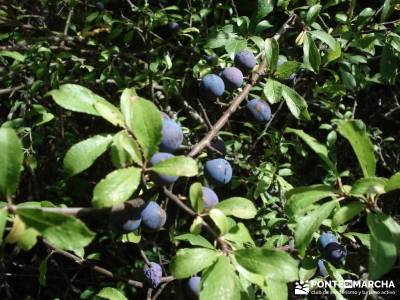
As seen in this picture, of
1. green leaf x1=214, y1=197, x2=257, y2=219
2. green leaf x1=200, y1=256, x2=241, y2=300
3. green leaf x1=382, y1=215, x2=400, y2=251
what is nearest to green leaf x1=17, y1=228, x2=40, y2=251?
green leaf x1=200, y1=256, x2=241, y2=300

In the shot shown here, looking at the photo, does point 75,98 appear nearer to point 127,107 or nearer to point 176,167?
point 127,107

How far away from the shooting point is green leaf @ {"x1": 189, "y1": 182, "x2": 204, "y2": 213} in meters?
0.88

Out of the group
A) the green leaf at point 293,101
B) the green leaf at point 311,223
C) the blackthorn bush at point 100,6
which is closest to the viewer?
the green leaf at point 311,223

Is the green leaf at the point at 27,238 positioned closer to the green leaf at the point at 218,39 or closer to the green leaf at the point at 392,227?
the green leaf at the point at 392,227

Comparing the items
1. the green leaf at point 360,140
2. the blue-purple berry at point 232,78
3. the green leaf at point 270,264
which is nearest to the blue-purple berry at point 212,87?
the blue-purple berry at point 232,78

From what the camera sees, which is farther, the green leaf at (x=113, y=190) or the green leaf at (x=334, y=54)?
the green leaf at (x=334, y=54)

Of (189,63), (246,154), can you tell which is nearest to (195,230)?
(246,154)

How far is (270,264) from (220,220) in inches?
5.4

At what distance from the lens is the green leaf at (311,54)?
1.35 m

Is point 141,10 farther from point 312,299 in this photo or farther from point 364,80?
Result: point 312,299

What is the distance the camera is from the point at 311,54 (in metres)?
1.36

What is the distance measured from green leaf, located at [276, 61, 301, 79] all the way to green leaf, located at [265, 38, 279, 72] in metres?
0.04

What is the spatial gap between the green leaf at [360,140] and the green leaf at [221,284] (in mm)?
325

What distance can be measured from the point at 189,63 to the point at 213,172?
3.19 feet
